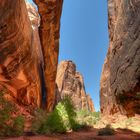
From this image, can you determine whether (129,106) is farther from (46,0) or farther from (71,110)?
(46,0)

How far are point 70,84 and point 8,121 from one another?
41.5 metres

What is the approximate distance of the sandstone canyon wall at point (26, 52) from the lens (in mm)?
15034

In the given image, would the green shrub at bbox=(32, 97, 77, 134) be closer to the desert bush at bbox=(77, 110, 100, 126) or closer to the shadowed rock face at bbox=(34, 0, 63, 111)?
the desert bush at bbox=(77, 110, 100, 126)

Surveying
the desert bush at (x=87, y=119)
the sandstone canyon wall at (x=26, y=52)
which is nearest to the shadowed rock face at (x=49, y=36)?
the sandstone canyon wall at (x=26, y=52)

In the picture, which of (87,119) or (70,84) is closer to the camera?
(87,119)

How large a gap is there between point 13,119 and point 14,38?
657 centimetres

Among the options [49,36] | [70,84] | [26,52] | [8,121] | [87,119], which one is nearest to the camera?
[8,121]

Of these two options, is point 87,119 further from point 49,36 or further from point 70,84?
point 70,84

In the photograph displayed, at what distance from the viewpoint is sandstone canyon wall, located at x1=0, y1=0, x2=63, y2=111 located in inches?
592

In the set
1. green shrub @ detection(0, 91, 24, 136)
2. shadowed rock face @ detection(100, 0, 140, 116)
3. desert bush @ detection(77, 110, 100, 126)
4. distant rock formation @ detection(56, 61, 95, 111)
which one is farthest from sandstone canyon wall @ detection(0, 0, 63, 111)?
distant rock formation @ detection(56, 61, 95, 111)

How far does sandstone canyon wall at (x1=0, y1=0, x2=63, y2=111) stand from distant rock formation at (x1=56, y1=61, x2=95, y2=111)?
23.1 metres

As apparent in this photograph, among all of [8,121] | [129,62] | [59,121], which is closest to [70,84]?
[59,121]

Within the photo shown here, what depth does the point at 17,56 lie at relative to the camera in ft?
55.7

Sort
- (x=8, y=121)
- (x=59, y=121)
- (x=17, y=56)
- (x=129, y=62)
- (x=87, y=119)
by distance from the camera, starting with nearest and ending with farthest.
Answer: (x=129, y=62) < (x=8, y=121) < (x=59, y=121) < (x=17, y=56) < (x=87, y=119)
